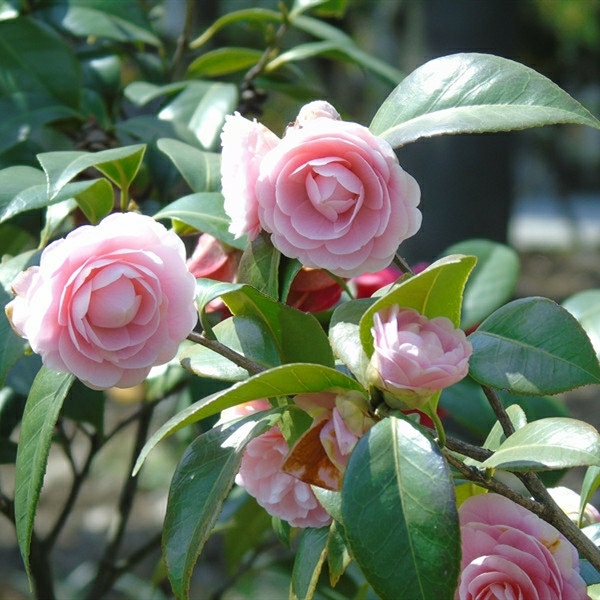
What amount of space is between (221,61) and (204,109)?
0.62ft

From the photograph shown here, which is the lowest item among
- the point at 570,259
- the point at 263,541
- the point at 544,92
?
the point at 570,259

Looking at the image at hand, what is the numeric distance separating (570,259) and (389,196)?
686 centimetres

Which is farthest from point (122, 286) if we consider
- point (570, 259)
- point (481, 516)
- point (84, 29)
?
point (570, 259)

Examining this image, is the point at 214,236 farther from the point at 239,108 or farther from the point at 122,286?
the point at 239,108

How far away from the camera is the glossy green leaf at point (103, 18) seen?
1.10 meters

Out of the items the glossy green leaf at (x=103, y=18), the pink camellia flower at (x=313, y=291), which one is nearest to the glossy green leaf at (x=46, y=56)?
the glossy green leaf at (x=103, y=18)

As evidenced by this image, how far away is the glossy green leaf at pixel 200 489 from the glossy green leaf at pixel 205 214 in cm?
17

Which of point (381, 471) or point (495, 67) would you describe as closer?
point (381, 471)

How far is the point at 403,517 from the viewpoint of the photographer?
0.47 meters

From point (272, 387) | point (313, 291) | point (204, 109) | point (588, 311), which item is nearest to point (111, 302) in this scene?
point (272, 387)

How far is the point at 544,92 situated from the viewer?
0.60 m

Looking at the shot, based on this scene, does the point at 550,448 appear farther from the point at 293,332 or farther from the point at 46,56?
the point at 46,56

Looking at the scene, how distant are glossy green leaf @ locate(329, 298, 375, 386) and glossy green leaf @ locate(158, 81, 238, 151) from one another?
449 mm

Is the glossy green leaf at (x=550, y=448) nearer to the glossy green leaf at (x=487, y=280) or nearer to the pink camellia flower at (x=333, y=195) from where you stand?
the pink camellia flower at (x=333, y=195)
